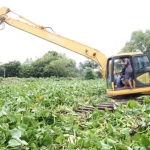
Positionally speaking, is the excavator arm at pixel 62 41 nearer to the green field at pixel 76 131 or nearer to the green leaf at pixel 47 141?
the green field at pixel 76 131

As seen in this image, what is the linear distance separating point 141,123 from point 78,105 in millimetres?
2838

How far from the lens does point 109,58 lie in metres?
7.65

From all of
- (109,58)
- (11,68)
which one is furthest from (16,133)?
(11,68)

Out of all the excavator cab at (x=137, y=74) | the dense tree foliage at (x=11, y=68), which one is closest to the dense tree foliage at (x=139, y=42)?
the dense tree foliage at (x=11, y=68)

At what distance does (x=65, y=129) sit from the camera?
3.21m

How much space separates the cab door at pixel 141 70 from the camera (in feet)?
23.2

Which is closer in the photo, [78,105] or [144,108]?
[144,108]

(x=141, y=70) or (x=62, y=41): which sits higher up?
(x=62, y=41)

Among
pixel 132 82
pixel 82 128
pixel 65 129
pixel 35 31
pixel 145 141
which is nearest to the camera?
pixel 145 141

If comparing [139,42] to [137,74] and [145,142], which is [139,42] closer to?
[137,74]

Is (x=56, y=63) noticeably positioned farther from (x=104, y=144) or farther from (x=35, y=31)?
(x=104, y=144)

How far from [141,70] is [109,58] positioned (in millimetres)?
1001

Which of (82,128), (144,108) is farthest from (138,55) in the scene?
(82,128)

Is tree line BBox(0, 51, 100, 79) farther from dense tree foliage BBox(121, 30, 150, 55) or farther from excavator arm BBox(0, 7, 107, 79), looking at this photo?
excavator arm BBox(0, 7, 107, 79)
